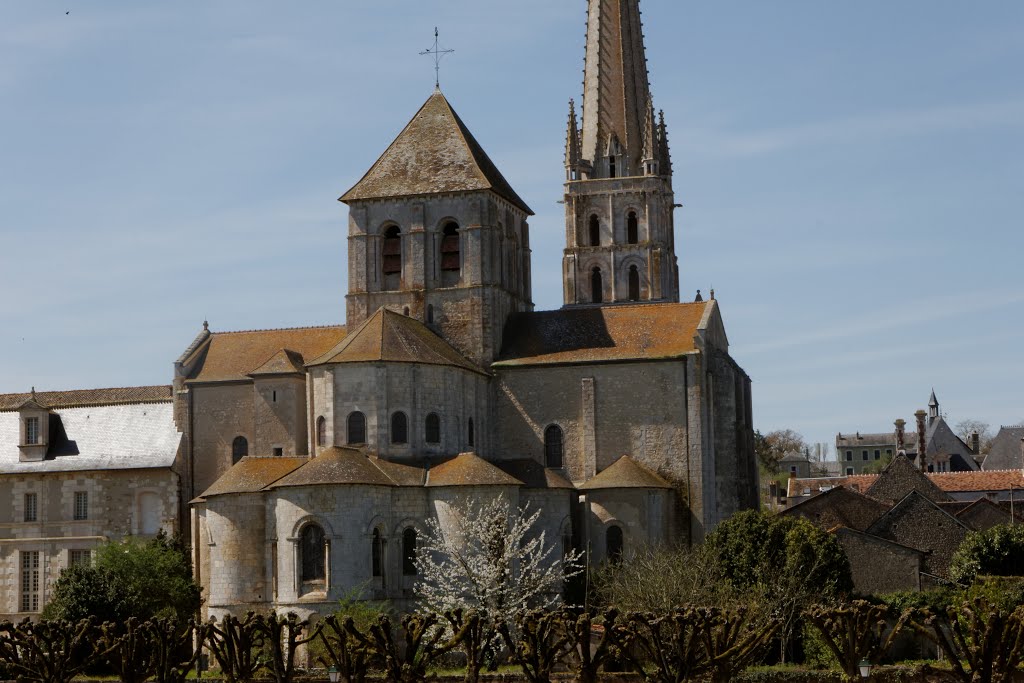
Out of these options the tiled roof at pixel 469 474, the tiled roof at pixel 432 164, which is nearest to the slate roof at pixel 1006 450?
the tiled roof at pixel 432 164

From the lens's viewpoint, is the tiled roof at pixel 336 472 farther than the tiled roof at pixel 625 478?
No

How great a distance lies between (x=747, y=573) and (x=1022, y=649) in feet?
61.2

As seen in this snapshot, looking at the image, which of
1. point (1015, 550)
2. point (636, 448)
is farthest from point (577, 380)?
point (1015, 550)

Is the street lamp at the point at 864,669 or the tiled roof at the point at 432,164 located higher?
the tiled roof at the point at 432,164

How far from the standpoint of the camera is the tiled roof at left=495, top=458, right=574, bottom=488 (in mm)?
62469

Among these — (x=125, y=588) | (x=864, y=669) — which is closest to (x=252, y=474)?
(x=125, y=588)

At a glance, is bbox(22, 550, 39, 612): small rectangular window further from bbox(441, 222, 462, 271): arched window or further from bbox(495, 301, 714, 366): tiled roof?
bbox(495, 301, 714, 366): tiled roof

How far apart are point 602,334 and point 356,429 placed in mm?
10691

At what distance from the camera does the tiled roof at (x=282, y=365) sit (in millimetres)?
67625

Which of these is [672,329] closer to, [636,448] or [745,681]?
[636,448]

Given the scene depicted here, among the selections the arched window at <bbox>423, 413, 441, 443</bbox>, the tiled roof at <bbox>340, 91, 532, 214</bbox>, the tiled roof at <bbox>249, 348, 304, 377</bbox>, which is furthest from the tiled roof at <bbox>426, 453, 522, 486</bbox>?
the tiled roof at <bbox>340, 91, 532, 214</bbox>

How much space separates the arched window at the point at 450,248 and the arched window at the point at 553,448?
730cm

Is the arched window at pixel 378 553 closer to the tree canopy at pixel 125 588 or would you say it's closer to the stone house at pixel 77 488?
the tree canopy at pixel 125 588

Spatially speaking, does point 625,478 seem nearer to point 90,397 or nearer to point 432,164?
point 432,164
